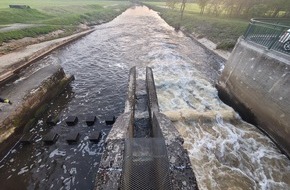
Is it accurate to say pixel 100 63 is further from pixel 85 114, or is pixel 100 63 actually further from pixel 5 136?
pixel 5 136

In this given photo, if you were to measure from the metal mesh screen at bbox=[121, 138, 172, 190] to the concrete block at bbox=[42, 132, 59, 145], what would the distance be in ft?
13.1

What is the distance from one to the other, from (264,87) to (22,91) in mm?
12240

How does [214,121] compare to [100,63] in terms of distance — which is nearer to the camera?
[214,121]

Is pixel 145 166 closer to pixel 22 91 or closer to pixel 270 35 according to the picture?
pixel 22 91

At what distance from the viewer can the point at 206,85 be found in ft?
42.4

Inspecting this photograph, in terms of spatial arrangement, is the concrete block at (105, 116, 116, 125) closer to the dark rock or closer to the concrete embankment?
the dark rock

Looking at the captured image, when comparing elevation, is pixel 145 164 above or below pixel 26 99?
above

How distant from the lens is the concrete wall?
712 cm

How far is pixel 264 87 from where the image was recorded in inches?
321

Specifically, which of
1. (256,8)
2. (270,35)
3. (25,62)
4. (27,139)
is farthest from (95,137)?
(256,8)

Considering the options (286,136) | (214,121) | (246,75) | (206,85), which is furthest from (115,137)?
(206,85)

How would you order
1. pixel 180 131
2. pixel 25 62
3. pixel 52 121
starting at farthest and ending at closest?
pixel 25 62
pixel 52 121
pixel 180 131

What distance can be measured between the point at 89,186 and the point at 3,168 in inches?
137

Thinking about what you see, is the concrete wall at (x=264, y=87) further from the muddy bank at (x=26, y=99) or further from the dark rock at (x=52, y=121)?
the muddy bank at (x=26, y=99)
